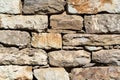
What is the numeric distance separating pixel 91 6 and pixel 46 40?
46 centimetres

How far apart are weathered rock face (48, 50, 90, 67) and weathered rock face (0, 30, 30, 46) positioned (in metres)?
0.24

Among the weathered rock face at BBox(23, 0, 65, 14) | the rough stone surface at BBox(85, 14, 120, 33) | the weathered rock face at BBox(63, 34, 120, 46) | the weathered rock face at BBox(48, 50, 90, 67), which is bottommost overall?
the weathered rock face at BBox(48, 50, 90, 67)

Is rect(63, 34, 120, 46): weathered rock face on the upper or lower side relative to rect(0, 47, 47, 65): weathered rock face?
upper

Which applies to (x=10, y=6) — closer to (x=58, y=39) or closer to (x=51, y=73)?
(x=58, y=39)

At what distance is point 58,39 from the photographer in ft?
8.65

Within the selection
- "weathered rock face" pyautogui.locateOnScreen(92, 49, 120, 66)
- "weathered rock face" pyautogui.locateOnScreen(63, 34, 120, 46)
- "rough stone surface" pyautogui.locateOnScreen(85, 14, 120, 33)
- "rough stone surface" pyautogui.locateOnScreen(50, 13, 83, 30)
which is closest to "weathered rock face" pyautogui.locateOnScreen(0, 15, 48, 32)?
"rough stone surface" pyautogui.locateOnScreen(50, 13, 83, 30)

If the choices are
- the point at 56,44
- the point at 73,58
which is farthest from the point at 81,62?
the point at 56,44

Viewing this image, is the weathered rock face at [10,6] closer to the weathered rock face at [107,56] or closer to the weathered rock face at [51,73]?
the weathered rock face at [51,73]

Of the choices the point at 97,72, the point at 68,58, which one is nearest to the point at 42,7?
the point at 68,58

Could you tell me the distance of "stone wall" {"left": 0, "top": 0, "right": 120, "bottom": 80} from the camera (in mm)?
2629

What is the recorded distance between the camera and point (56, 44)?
2633 millimetres

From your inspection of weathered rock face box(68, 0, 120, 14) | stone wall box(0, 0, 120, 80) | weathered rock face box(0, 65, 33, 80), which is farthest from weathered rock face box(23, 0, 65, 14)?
weathered rock face box(0, 65, 33, 80)

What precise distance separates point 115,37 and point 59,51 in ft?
1.55

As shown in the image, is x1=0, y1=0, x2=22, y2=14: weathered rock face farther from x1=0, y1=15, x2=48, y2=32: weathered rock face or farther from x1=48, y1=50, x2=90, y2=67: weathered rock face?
x1=48, y1=50, x2=90, y2=67: weathered rock face
